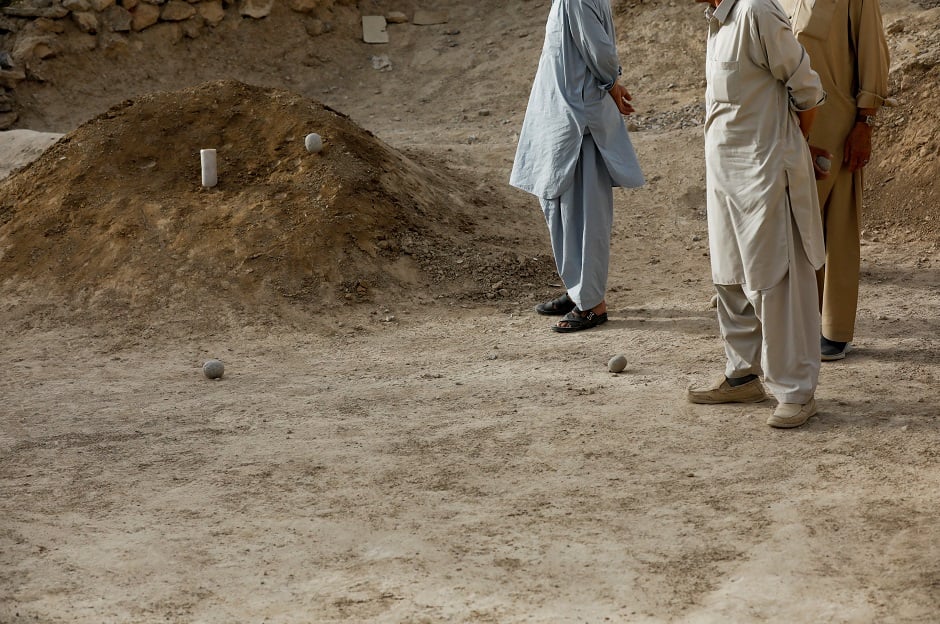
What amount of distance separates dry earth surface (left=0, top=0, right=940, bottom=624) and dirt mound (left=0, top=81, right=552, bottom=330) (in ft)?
0.07

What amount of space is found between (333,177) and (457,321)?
1639 millimetres

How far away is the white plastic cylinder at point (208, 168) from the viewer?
6.97 metres

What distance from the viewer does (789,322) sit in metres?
3.81

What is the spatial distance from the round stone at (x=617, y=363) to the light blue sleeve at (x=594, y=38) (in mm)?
1538

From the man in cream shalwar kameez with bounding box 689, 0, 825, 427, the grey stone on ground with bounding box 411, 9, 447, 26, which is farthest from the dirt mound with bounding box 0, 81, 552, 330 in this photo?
the grey stone on ground with bounding box 411, 9, 447, 26

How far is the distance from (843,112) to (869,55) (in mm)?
268

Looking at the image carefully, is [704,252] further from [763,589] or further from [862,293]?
[763,589]

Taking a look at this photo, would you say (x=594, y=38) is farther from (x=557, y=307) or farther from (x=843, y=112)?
(x=557, y=307)

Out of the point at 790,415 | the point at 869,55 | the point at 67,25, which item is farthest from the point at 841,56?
the point at 67,25

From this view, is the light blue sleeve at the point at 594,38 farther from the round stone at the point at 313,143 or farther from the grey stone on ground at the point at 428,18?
the grey stone on ground at the point at 428,18

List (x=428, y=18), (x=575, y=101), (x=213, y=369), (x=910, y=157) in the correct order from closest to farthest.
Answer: (x=213, y=369), (x=575, y=101), (x=910, y=157), (x=428, y=18)

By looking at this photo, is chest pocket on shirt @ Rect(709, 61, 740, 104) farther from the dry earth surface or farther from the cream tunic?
the dry earth surface

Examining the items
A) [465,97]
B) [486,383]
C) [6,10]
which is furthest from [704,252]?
[6,10]

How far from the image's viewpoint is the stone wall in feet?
40.2
